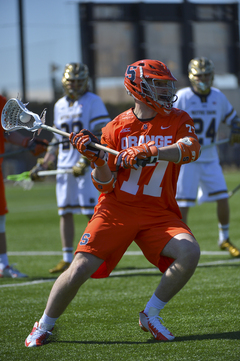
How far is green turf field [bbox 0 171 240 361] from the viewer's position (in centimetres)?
321

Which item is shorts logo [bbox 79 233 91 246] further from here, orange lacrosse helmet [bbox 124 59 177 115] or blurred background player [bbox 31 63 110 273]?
blurred background player [bbox 31 63 110 273]

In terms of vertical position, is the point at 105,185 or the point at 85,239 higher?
the point at 105,185

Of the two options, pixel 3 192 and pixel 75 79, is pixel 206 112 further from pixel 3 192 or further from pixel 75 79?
pixel 3 192

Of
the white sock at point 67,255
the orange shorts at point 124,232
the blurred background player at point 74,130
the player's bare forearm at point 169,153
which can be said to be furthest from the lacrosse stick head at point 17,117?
the white sock at point 67,255

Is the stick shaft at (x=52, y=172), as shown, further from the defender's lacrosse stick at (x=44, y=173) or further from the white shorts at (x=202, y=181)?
the white shorts at (x=202, y=181)

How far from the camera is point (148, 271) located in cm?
587

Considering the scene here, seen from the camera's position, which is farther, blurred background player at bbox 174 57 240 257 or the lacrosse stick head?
blurred background player at bbox 174 57 240 257

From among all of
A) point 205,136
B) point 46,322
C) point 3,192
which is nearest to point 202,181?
point 205,136

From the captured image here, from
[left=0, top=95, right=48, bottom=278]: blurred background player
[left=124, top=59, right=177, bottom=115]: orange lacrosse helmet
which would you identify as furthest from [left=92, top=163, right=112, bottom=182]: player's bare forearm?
[left=0, top=95, right=48, bottom=278]: blurred background player

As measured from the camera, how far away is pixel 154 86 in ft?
11.8

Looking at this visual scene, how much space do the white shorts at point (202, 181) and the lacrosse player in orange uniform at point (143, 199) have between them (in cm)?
297

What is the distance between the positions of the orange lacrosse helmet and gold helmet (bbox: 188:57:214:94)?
119 inches

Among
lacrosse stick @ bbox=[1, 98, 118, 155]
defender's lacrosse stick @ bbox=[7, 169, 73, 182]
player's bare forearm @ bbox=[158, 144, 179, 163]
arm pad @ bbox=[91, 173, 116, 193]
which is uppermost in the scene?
lacrosse stick @ bbox=[1, 98, 118, 155]

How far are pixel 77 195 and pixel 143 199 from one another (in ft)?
8.88
